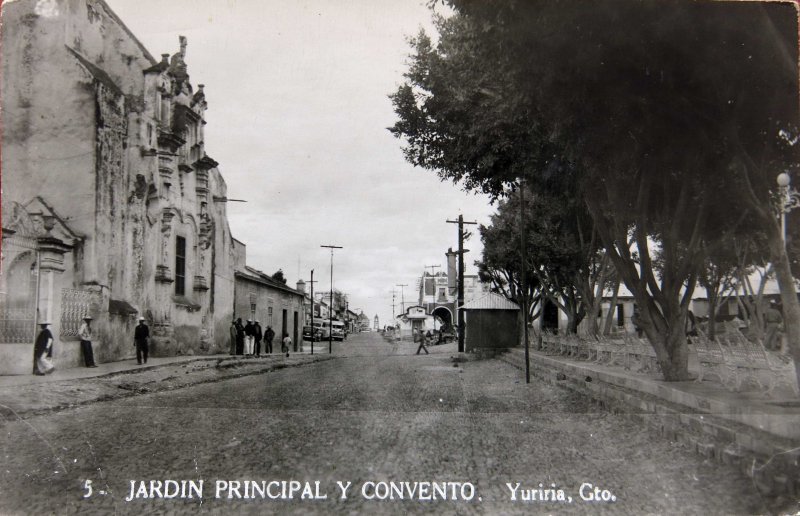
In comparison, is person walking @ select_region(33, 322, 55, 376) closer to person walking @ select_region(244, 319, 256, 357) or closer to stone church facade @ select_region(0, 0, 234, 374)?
stone church facade @ select_region(0, 0, 234, 374)

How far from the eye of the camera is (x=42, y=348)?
11961 mm

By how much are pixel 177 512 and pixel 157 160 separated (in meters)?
16.7

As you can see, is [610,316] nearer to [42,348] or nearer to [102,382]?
[102,382]

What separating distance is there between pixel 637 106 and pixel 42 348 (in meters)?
11.5

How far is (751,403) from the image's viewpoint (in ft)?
23.3

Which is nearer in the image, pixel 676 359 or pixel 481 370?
pixel 676 359

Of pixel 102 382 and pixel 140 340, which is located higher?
pixel 140 340

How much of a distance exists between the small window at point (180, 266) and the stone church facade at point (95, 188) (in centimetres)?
5

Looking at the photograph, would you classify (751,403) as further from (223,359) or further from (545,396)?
(223,359)

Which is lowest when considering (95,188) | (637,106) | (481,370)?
(481,370)

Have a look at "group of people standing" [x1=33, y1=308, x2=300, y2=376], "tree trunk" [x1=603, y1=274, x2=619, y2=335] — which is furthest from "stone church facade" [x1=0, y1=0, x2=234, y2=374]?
"tree trunk" [x1=603, y1=274, x2=619, y2=335]

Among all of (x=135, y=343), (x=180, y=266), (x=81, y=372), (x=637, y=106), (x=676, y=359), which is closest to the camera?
(x=637, y=106)

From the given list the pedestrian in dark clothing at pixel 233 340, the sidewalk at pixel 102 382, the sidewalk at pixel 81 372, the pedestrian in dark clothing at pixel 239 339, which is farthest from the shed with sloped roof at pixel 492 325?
the sidewalk at pixel 81 372

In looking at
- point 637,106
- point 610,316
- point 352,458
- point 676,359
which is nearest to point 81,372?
point 352,458
